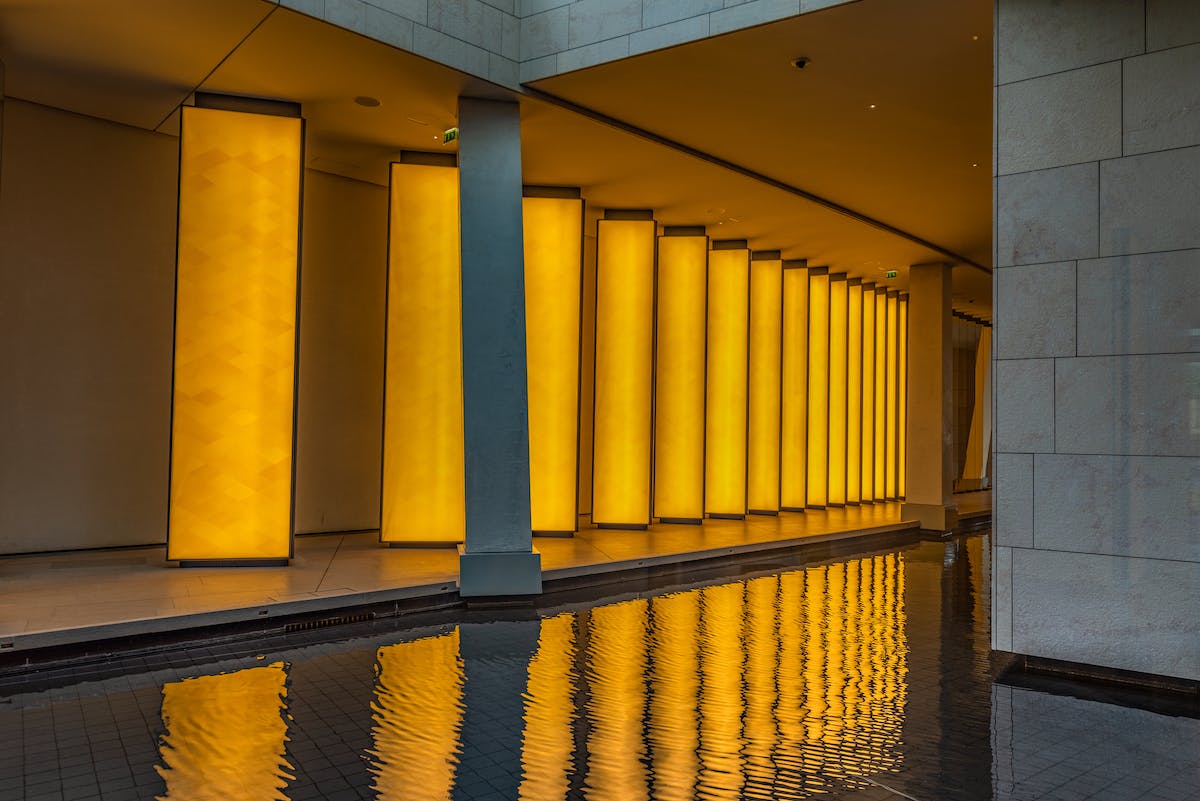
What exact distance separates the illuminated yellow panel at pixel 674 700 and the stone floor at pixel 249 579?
76.7 inches

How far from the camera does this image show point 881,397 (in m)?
22.9

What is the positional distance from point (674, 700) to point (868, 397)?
18.0 metres

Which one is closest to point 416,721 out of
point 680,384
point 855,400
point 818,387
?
point 680,384

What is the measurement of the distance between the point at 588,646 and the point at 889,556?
757 centimetres

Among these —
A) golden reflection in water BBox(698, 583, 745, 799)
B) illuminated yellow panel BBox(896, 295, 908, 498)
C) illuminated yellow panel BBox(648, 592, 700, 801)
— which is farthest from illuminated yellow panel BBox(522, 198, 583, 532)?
illuminated yellow panel BBox(896, 295, 908, 498)

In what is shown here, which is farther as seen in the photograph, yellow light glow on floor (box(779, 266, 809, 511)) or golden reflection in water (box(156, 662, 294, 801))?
yellow light glow on floor (box(779, 266, 809, 511))

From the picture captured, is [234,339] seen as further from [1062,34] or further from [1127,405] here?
[1127,405]

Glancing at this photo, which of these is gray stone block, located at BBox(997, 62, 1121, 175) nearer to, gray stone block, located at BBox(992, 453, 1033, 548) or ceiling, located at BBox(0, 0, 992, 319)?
ceiling, located at BBox(0, 0, 992, 319)

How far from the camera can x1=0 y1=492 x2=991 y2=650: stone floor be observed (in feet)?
22.5

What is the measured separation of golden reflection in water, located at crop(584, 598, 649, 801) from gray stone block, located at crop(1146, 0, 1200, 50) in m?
5.48

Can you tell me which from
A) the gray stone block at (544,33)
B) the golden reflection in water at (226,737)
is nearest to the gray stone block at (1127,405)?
the golden reflection in water at (226,737)

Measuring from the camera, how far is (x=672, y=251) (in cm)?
1507

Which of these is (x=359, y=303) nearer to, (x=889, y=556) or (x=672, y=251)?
(x=672, y=251)

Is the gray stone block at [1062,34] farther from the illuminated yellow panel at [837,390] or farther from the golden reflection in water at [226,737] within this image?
the illuminated yellow panel at [837,390]
